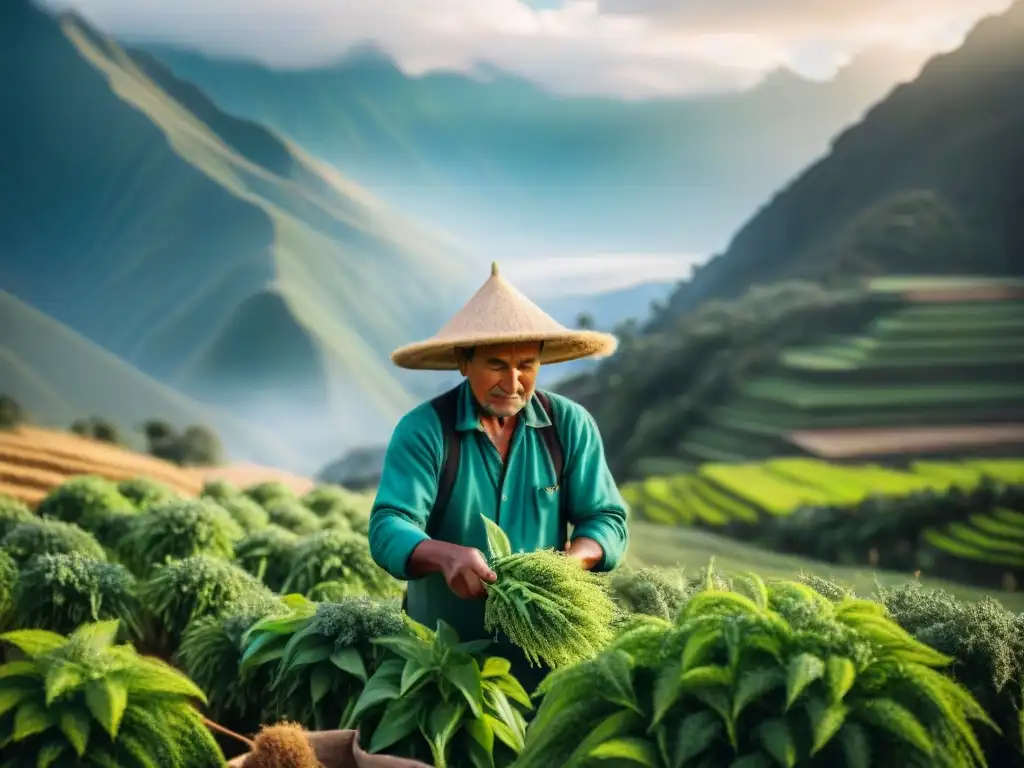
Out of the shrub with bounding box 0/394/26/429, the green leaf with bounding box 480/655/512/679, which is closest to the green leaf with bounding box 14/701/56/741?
the green leaf with bounding box 480/655/512/679

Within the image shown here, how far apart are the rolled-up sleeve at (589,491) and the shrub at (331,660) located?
2.29 ft

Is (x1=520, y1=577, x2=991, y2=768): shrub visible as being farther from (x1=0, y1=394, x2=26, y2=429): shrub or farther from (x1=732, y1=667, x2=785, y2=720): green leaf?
(x1=0, y1=394, x2=26, y2=429): shrub

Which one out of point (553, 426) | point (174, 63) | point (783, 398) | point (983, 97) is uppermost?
point (174, 63)

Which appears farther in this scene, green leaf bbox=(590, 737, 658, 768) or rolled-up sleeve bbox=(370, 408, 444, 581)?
rolled-up sleeve bbox=(370, 408, 444, 581)

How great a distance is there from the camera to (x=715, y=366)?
1905 cm

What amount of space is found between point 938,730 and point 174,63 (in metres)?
18.2

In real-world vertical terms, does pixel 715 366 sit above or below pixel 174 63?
below

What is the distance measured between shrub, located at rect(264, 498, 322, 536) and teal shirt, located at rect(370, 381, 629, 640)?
3.71 meters

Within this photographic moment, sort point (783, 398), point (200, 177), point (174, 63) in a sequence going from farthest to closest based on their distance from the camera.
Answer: point (200, 177) < point (174, 63) < point (783, 398)

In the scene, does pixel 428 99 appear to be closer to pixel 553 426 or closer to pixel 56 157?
pixel 56 157

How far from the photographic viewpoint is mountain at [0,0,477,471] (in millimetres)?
18875

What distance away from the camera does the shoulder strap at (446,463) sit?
3.97 metres

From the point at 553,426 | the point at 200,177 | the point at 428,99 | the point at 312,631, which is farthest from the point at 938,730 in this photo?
the point at 200,177

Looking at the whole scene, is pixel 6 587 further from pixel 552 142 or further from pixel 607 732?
pixel 552 142
